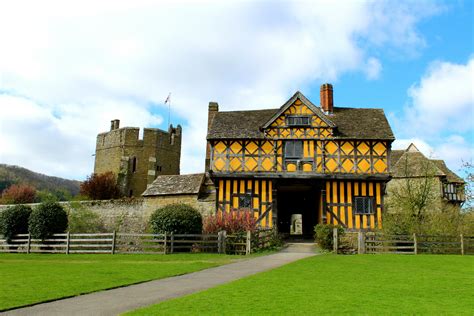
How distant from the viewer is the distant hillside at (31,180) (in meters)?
65.9

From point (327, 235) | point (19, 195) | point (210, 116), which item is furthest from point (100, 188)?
point (327, 235)

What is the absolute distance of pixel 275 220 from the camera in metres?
24.2

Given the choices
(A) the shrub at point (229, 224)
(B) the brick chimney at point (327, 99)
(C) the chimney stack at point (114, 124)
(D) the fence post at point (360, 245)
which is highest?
(C) the chimney stack at point (114, 124)

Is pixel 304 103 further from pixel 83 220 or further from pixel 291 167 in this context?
pixel 83 220

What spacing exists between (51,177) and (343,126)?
2729 inches

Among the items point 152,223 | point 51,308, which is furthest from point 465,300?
point 152,223

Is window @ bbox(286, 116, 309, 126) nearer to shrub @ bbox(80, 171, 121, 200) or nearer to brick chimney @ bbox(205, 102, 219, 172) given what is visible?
brick chimney @ bbox(205, 102, 219, 172)

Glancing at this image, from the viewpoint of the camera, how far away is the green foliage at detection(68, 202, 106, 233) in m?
28.8

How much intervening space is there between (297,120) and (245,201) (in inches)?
231

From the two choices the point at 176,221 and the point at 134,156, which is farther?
the point at 134,156

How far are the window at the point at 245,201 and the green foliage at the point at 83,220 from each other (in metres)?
11.5

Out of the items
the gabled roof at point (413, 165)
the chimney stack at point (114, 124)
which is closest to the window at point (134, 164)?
the chimney stack at point (114, 124)

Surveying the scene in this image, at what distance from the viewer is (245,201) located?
24719mm

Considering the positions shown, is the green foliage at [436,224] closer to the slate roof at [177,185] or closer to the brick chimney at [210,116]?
the slate roof at [177,185]
